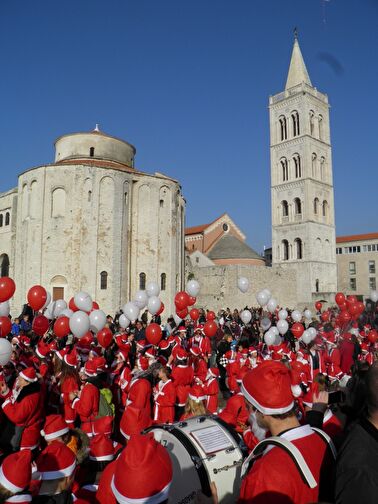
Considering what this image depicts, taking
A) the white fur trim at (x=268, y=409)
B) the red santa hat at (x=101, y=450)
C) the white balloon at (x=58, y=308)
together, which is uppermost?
the white balloon at (x=58, y=308)

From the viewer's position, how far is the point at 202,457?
10.7ft

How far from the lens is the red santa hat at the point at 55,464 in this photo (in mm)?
3238

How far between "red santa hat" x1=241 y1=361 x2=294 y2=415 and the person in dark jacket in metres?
0.45

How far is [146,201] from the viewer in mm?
34531

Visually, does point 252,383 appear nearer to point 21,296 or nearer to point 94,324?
point 94,324

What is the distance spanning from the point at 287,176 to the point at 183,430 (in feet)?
182

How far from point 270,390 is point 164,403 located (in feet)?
14.1

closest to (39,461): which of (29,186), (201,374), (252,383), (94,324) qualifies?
(252,383)

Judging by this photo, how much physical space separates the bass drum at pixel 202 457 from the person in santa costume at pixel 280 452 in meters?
0.60

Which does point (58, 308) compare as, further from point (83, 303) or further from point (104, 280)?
point (104, 280)

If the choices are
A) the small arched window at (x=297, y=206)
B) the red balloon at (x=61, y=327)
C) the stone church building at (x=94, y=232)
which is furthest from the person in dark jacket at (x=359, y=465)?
the small arched window at (x=297, y=206)

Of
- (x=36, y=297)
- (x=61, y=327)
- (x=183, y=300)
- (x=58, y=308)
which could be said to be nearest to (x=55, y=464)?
(x=61, y=327)

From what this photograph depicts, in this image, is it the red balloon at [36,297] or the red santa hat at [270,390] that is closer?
the red santa hat at [270,390]

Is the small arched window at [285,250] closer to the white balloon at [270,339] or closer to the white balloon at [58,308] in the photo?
the white balloon at [270,339]
